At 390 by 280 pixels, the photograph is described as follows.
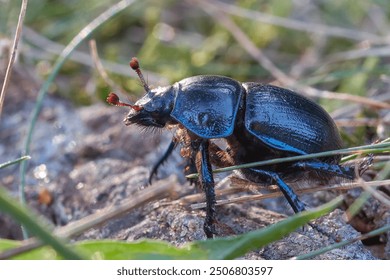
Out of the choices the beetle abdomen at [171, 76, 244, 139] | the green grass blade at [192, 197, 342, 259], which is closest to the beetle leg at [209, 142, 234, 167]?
the beetle abdomen at [171, 76, 244, 139]

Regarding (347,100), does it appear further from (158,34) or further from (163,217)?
(158,34)

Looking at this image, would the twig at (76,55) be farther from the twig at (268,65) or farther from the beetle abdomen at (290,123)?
the beetle abdomen at (290,123)

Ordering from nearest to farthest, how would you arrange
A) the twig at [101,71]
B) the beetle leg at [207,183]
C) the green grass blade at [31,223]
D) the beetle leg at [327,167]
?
the green grass blade at [31,223]
the beetle leg at [207,183]
the beetle leg at [327,167]
the twig at [101,71]

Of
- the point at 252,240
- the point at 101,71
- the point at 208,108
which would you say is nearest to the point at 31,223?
the point at 252,240

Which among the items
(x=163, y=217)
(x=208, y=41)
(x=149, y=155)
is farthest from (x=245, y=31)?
(x=163, y=217)

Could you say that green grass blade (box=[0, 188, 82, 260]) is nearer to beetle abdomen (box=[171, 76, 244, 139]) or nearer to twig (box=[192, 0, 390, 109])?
beetle abdomen (box=[171, 76, 244, 139])

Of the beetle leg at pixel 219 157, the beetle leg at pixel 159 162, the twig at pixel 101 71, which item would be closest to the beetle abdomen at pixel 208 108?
the beetle leg at pixel 219 157
